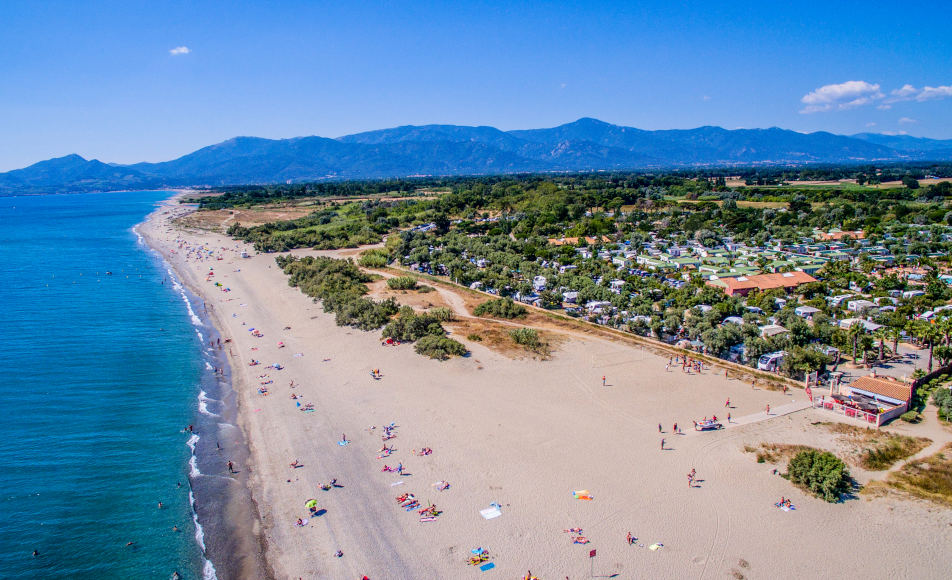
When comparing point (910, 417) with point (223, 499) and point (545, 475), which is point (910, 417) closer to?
point (545, 475)

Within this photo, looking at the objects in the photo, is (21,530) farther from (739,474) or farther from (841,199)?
(841,199)

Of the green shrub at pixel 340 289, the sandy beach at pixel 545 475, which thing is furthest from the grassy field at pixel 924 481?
the green shrub at pixel 340 289

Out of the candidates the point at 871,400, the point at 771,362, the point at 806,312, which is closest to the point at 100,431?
the point at 771,362

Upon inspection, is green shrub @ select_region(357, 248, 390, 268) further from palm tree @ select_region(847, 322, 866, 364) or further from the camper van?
palm tree @ select_region(847, 322, 866, 364)

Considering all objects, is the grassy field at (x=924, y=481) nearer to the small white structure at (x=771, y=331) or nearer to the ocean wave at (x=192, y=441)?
the small white structure at (x=771, y=331)

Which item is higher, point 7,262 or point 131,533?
point 7,262

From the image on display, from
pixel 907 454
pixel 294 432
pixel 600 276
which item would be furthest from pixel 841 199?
pixel 294 432
